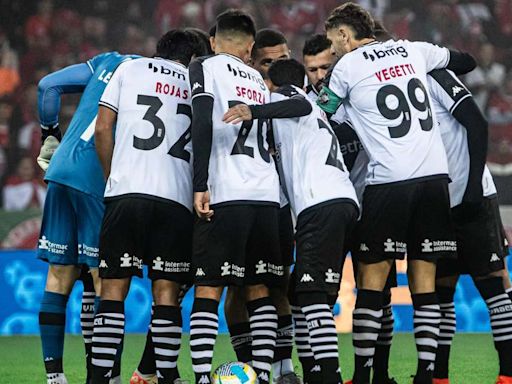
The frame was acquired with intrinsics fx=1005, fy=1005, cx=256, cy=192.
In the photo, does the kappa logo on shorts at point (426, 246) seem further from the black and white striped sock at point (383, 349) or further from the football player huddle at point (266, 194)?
the black and white striped sock at point (383, 349)

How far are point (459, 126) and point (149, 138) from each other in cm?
184

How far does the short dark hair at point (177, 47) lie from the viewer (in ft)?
19.2

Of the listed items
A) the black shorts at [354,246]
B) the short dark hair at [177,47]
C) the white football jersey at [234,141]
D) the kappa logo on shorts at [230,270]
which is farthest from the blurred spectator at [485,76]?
the kappa logo on shorts at [230,270]

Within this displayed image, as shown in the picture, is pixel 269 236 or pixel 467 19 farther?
pixel 467 19

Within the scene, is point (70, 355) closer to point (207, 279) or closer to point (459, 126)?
point (207, 279)

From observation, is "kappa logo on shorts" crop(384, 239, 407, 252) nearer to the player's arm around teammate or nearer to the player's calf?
the player's arm around teammate

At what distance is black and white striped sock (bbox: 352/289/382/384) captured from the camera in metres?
5.50

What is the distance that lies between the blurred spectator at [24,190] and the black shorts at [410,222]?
766cm

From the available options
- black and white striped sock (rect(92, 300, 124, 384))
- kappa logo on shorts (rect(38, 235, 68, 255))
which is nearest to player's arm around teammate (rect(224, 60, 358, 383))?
black and white striped sock (rect(92, 300, 124, 384))

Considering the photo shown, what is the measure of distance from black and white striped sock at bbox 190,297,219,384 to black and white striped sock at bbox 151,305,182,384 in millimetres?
214

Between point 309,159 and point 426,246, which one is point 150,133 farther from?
point 426,246

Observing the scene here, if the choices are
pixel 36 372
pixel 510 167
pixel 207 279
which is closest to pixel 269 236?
pixel 207 279

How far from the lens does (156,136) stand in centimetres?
552

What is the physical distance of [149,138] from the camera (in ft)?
18.1
